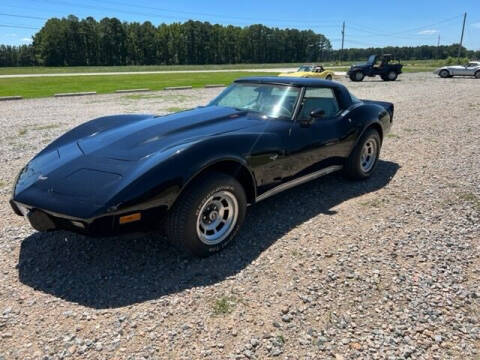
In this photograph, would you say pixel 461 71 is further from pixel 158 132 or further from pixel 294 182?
pixel 158 132

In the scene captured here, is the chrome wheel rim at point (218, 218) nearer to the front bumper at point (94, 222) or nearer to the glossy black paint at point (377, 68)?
the front bumper at point (94, 222)

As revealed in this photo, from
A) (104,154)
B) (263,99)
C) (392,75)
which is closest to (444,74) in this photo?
(392,75)

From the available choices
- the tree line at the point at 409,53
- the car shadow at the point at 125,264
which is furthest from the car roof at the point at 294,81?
the tree line at the point at 409,53

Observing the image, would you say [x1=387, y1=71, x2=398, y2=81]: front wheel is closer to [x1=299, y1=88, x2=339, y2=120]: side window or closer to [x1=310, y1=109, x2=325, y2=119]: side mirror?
[x1=299, y1=88, x2=339, y2=120]: side window

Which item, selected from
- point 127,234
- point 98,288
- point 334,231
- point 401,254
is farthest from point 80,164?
point 401,254

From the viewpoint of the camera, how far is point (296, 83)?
4105 millimetres

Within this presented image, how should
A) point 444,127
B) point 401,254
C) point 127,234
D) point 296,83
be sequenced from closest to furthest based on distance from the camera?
point 127,234 < point 401,254 < point 296,83 < point 444,127

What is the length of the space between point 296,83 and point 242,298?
2538 millimetres

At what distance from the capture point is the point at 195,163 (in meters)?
2.81

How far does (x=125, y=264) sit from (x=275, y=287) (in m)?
Result: 1.26

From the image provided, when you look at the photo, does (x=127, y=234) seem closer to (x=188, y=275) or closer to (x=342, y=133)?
(x=188, y=275)

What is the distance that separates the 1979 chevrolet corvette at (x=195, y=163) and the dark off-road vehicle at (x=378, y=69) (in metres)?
23.2

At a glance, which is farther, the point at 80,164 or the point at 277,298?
the point at 80,164

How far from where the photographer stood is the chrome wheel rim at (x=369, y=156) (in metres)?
5.08
